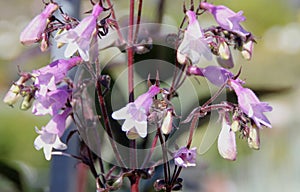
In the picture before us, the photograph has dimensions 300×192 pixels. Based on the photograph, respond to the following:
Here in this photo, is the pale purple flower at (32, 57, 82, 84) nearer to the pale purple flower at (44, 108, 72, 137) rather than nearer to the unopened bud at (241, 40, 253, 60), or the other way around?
the pale purple flower at (44, 108, 72, 137)

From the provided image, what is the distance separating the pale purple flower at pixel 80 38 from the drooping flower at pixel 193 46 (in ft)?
0.27

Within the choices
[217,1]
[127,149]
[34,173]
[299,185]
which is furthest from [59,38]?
[299,185]

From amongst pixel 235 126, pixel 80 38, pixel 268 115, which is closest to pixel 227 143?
pixel 235 126

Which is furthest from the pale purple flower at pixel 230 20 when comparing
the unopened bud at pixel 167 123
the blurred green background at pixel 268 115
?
the blurred green background at pixel 268 115

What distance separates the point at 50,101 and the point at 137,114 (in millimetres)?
94

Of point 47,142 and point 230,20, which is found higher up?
point 230,20

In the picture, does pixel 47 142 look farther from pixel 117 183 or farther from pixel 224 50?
pixel 224 50

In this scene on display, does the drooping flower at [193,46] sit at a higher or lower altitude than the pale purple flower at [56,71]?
higher

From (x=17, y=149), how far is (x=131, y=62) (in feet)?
3.48

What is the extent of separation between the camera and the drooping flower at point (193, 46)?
0.53 metres

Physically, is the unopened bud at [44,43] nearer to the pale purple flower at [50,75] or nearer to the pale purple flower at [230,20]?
the pale purple flower at [50,75]

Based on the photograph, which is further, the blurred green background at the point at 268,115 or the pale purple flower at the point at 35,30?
the blurred green background at the point at 268,115

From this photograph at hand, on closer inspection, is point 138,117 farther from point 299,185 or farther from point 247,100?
point 299,185

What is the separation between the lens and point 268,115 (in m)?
1.41
